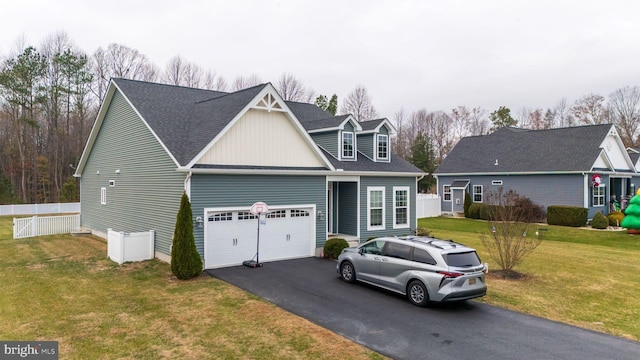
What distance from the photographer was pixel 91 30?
39.2 m

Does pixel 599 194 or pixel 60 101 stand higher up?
pixel 60 101

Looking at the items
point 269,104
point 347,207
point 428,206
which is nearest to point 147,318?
point 269,104

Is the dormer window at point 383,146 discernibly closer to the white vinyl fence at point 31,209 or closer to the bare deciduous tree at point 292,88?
the bare deciduous tree at point 292,88

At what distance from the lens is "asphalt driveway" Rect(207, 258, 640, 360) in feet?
24.9

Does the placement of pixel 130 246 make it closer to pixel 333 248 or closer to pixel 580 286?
pixel 333 248

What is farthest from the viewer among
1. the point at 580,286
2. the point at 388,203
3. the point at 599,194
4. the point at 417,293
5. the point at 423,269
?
the point at 599,194

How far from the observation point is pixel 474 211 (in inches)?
1260

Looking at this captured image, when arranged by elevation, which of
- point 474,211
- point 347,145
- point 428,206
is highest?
point 347,145

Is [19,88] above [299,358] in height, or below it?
above

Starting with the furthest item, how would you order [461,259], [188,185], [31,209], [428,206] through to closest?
1. [31,209]
2. [428,206]
3. [188,185]
4. [461,259]

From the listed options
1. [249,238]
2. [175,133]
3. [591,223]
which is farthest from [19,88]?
[591,223]

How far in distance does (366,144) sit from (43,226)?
735 inches

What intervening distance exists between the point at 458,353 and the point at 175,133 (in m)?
12.2

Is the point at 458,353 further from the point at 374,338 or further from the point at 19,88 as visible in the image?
the point at 19,88
